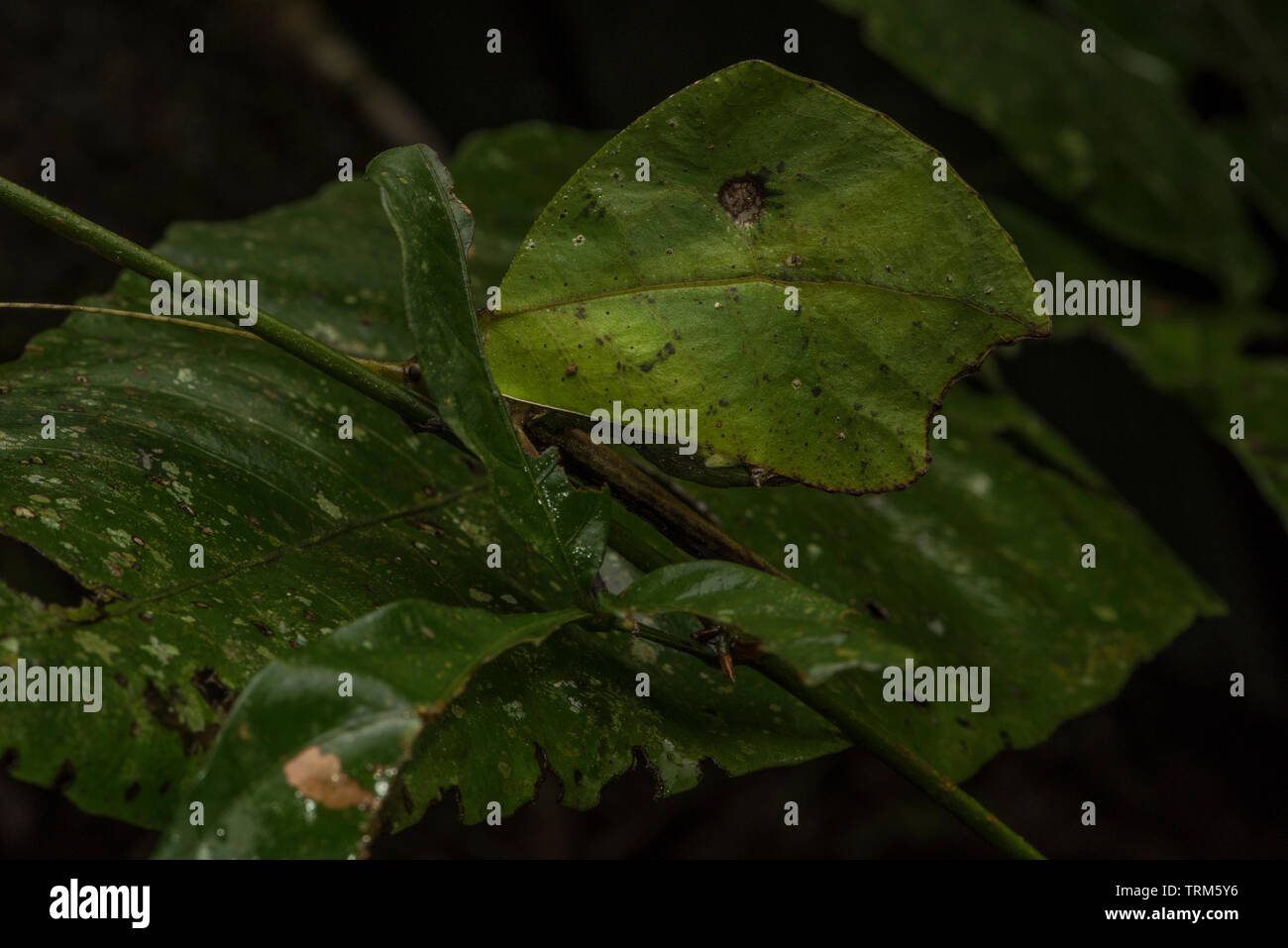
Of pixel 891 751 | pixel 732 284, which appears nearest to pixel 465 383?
pixel 732 284

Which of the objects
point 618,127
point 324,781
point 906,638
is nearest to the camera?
point 324,781

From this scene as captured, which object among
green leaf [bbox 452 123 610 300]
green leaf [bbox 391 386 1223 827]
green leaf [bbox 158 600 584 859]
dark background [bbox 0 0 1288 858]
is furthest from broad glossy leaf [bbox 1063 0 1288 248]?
green leaf [bbox 158 600 584 859]

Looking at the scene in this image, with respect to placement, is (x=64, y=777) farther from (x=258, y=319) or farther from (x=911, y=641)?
(x=911, y=641)

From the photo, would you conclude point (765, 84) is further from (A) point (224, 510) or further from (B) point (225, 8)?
(B) point (225, 8)

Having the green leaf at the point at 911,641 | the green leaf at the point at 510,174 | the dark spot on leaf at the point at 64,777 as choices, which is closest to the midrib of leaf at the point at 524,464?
the green leaf at the point at 911,641

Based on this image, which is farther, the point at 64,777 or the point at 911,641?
the point at 911,641

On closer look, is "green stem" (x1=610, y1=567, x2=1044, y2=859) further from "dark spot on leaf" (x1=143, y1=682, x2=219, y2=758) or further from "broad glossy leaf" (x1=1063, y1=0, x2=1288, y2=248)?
"broad glossy leaf" (x1=1063, y1=0, x2=1288, y2=248)
